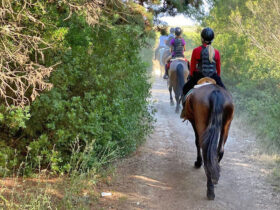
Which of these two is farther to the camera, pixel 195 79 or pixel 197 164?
pixel 197 164

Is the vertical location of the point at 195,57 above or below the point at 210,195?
above

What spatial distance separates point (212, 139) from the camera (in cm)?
554

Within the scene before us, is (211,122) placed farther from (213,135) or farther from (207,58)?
(207,58)

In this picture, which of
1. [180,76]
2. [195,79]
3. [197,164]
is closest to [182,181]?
[197,164]

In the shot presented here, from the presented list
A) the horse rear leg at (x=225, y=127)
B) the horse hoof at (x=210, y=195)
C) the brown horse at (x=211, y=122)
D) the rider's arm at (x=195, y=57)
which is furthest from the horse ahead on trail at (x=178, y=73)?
the horse hoof at (x=210, y=195)

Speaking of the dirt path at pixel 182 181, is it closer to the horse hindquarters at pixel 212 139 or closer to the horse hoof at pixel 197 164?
the horse hoof at pixel 197 164

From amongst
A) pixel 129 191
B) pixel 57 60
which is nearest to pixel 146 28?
pixel 57 60

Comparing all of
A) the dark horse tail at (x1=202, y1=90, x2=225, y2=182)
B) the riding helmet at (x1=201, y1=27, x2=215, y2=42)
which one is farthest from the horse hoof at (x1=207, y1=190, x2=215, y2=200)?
the riding helmet at (x1=201, y1=27, x2=215, y2=42)

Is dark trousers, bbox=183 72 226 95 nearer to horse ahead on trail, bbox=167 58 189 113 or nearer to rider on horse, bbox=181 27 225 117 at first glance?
rider on horse, bbox=181 27 225 117

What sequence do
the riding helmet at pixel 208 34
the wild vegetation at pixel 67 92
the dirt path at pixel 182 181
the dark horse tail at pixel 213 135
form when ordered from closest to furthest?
1. the wild vegetation at pixel 67 92
2. the dark horse tail at pixel 213 135
3. the dirt path at pixel 182 181
4. the riding helmet at pixel 208 34

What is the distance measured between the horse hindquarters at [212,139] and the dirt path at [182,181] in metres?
0.44

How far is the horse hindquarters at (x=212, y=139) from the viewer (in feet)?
17.9

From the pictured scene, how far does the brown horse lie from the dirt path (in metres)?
0.50

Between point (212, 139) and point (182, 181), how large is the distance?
135 cm
